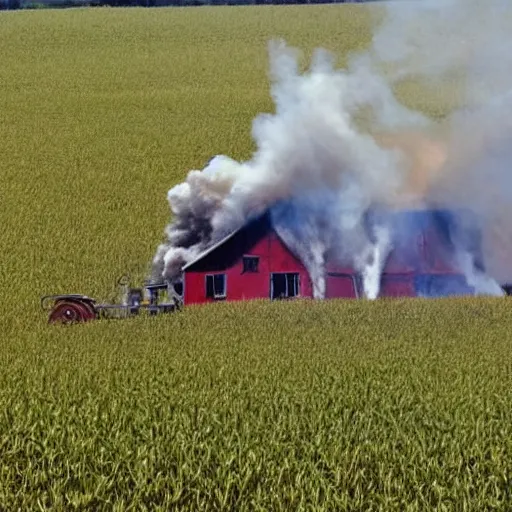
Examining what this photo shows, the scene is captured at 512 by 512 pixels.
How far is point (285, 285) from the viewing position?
19828 mm

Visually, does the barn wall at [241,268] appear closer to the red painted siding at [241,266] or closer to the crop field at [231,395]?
the red painted siding at [241,266]

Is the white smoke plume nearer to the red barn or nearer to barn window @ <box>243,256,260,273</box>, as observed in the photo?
the red barn

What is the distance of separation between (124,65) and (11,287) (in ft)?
145

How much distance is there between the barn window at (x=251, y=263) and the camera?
19.6 metres

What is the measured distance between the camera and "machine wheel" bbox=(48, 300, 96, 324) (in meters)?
18.8

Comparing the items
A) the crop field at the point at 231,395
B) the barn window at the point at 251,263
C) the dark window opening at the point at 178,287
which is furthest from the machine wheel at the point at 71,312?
the barn window at the point at 251,263

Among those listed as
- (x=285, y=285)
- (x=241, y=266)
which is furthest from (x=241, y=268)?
(x=285, y=285)

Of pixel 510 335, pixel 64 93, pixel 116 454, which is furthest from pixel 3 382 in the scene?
pixel 64 93

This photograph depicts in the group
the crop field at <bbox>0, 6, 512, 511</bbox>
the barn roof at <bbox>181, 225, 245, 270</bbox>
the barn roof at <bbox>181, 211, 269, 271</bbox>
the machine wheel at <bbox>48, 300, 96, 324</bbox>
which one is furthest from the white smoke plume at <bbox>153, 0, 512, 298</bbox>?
the machine wheel at <bbox>48, 300, 96, 324</bbox>

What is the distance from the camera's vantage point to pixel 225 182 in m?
21.4

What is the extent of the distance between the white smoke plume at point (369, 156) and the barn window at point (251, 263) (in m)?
0.68

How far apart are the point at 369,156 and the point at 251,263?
12.6 feet

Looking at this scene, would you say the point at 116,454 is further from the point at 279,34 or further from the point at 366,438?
the point at 279,34

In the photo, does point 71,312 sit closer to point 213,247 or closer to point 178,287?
point 178,287
